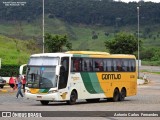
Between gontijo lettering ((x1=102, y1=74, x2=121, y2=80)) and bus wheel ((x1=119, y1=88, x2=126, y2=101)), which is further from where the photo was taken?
bus wheel ((x1=119, y1=88, x2=126, y2=101))

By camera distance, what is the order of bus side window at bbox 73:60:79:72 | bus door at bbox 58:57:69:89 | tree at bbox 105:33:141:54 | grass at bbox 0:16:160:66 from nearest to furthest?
bus door at bbox 58:57:69:89, bus side window at bbox 73:60:79:72, tree at bbox 105:33:141:54, grass at bbox 0:16:160:66

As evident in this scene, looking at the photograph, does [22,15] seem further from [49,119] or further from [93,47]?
[49,119]

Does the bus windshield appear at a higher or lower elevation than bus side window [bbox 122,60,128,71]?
lower

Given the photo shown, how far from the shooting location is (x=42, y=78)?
1273 inches

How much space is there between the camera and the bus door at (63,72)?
32500 millimetres

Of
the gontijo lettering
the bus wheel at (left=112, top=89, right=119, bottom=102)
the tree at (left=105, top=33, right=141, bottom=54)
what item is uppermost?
the tree at (left=105, top=33, right=141, bottom=54)

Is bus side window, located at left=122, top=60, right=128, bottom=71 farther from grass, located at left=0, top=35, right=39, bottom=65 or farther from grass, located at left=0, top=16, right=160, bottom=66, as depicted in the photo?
grass, located at left=0, top=16, right=160, bottom=66

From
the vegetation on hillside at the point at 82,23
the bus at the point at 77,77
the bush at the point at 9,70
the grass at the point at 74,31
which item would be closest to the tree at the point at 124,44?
the bush at the point at 9,70

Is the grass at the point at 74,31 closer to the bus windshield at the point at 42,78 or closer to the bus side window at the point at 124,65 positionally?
the bus side window at the point at 124,65

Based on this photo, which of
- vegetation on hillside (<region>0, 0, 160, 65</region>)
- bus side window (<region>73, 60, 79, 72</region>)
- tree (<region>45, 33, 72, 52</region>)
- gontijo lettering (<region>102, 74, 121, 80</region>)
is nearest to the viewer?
Answer: bus side window (<region>73, 60, 79, 72</region>)

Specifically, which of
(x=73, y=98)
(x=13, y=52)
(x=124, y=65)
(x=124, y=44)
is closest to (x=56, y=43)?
(x=13, y=52)

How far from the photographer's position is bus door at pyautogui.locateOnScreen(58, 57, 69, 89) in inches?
1280

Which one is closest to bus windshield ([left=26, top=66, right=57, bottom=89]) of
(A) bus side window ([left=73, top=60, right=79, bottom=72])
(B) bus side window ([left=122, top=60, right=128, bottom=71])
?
(A) bus side window ([left=73, top=60, right=79, bottom=72])

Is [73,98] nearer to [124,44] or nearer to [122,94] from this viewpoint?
[122,94]
